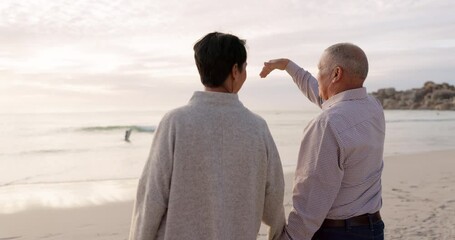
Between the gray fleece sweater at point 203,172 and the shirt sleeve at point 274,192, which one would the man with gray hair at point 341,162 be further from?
the gray fleece sweater at point 203,172

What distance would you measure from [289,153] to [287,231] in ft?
48.0

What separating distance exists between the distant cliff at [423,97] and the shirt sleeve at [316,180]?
62.4 m

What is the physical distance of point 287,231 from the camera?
2504 millimetres

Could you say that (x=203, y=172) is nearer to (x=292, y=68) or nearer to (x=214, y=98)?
(x=214, y=98)

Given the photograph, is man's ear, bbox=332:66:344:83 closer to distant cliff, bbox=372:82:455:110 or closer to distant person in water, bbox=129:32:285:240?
distant person in water, bbox=129:32:285:240

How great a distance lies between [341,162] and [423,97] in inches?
2896

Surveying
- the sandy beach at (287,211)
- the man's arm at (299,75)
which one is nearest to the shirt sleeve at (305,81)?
the man's arm at (299,75)

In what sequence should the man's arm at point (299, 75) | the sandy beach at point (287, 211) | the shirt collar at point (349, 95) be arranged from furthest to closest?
1. the sandy beach at point (287, 211)
2. the man's arm at point (299, 75)
3. the shirt collar at point (349, 95)

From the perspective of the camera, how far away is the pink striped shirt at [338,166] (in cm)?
244

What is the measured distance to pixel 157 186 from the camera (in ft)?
6.99

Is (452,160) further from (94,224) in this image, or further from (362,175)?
(362,175)

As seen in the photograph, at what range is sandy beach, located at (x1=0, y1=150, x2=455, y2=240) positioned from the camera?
246 inches

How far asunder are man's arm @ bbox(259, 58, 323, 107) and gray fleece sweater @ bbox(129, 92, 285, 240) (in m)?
0.97

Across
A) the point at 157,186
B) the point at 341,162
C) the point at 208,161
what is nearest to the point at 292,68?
the point at 341,162
